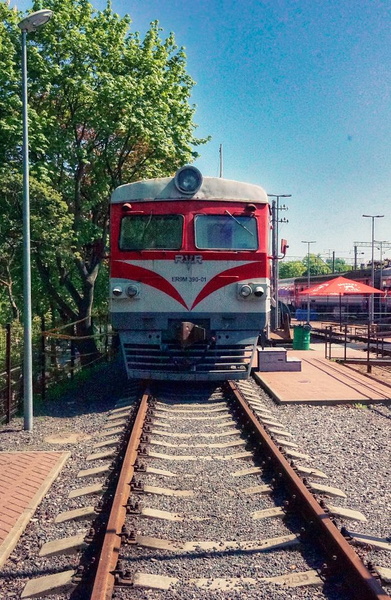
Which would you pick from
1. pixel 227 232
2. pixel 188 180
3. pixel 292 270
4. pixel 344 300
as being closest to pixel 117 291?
pixel 227 232

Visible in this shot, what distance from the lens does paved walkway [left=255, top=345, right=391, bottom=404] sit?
9.37 meters

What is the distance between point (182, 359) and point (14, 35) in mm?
10792

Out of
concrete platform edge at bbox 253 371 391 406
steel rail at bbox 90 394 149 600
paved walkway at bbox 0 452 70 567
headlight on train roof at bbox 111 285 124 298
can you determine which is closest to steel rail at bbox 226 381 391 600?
steel rail at bbox 90 394 149 600

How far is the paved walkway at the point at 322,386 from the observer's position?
369 inches

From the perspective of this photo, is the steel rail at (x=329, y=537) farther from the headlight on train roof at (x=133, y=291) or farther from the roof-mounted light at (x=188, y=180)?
the roof-mounted light at (x=188, y=180)

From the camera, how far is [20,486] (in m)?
5.41

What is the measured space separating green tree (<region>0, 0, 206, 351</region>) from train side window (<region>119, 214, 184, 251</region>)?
5.28m

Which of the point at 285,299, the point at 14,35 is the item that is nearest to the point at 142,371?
the point at 14,35

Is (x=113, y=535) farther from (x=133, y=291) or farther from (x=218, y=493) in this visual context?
(x=133, y=291)

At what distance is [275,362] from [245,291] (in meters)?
3.50

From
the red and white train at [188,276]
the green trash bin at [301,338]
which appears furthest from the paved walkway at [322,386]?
the green trash bin at [301,338]

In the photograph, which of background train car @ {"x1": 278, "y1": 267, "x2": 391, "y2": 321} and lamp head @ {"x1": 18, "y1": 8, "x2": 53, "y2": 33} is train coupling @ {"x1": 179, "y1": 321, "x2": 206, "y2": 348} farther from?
background train car @ {"x1": 278, "y1": 267, "x2": 391, "y2": 321}

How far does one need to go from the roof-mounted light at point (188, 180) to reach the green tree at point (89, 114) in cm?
564

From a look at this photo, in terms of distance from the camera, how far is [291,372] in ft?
40.7
